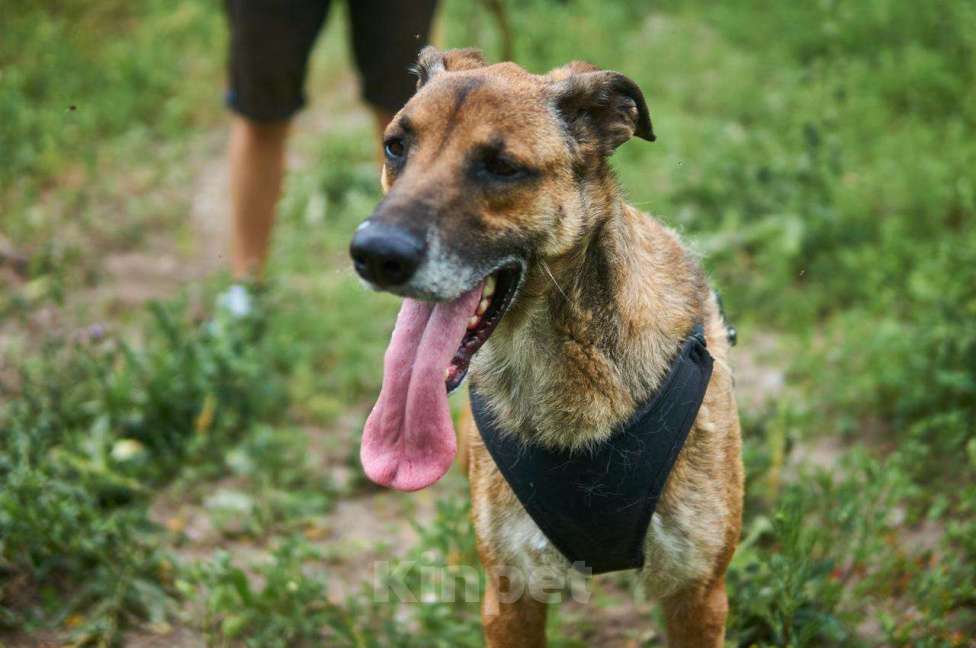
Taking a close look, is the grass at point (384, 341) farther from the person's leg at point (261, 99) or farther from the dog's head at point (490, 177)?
the dog's head at point (490, 177)

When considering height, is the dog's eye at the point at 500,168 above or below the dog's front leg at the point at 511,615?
above

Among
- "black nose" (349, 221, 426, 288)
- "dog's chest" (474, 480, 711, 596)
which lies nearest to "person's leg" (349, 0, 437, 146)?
"black nose" (349, 221, 426, 288)

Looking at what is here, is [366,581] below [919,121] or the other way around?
below

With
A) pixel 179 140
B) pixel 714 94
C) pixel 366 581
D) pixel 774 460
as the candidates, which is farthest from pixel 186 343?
pixel 714 94

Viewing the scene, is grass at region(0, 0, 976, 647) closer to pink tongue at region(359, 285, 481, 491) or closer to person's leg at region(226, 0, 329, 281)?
person's leg at region(226, 0, 329, 281)

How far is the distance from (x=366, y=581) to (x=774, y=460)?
A: 1.64m

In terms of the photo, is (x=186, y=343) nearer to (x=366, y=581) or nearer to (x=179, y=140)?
(x=366, y=581)

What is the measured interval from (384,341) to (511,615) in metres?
2.57

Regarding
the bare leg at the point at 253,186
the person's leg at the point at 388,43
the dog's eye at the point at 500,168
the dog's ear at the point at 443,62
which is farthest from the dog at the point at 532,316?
the bare leg at the point at 253,186

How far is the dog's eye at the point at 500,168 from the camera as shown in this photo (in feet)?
7.69

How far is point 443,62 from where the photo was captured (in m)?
2.83

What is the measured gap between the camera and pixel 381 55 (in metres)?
4.45

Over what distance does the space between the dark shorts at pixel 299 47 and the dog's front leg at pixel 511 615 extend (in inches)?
105

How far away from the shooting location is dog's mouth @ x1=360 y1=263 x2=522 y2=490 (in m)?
2.30
